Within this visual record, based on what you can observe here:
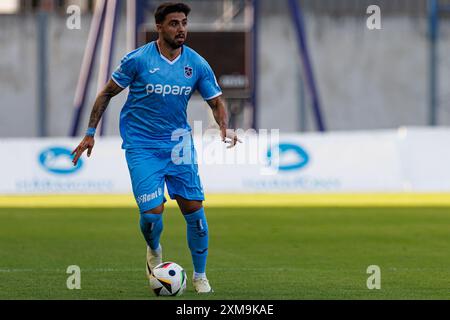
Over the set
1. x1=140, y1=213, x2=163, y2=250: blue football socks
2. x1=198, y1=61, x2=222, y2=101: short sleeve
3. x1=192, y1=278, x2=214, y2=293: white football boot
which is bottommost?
x1=192, y1=278, x2=214, y2=293: white football boot

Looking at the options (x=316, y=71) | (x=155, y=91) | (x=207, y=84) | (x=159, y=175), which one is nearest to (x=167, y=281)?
(x=159, y=175)

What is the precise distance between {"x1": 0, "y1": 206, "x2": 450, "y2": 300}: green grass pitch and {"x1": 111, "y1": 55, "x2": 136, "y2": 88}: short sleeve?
72.2 inches

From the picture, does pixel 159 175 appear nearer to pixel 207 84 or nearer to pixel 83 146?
pixel 83 146

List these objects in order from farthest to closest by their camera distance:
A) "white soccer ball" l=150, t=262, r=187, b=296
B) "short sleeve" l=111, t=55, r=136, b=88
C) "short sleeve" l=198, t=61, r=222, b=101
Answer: "short sleeve" l=198, t=61, r=222, b=101, "short sleeve" l=111, t=55, r=136, b=88, "white soccer ball" l=150, t=262, r=187, b=296

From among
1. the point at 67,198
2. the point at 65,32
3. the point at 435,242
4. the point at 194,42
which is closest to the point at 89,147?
the point at 435,242

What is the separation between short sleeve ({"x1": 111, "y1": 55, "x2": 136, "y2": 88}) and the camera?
35.7 ft

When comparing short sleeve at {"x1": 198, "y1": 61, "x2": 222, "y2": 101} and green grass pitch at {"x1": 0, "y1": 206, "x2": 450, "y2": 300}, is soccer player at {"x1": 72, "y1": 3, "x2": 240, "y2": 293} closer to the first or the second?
short sleeve at {"x1": 198, "y1": 61, "x2": 222, "y2": 101}

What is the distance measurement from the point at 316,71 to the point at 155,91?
27.8 metres

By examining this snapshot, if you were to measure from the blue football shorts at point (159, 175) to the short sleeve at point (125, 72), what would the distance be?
607 mm

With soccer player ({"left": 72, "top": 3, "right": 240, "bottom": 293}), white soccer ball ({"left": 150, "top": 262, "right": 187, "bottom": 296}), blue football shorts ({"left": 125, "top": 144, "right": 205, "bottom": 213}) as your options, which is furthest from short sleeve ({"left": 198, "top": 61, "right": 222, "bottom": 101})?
white soccer ball ({"left": 150, "top": 262, "right": 187, "bottom": 296})

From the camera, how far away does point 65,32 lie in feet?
122

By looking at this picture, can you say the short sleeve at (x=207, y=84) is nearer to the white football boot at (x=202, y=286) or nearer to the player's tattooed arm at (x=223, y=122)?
the player's tattooed arm at (x=223, y=122)

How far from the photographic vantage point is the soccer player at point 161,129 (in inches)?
428
